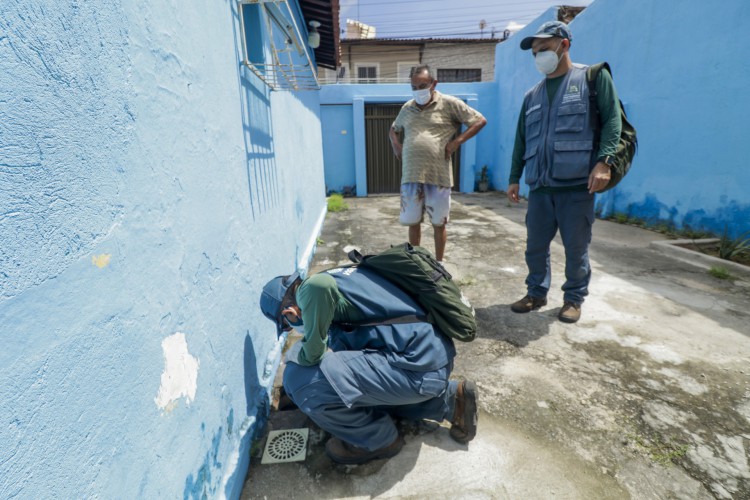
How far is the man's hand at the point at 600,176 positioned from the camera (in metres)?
2.21

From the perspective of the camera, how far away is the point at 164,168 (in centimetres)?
105

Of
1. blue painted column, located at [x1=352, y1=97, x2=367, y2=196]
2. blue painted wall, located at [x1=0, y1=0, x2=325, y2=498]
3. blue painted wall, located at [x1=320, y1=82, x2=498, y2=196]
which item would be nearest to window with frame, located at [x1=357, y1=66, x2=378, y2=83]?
blue painted wall, located at [x1=320, y1=82, x2=498, y2=196]

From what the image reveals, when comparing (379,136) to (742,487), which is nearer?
(742,487)

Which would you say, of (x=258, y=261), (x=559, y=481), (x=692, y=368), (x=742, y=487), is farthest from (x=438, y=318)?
(x=692, y=368)

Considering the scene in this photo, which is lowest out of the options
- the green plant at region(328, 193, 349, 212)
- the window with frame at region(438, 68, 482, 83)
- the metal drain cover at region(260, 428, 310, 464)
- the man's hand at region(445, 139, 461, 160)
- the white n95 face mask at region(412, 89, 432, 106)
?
the metal drain cover at region(260, 428, 310, 464)

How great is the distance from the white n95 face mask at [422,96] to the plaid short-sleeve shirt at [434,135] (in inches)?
2.1

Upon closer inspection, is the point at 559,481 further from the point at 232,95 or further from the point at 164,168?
the point at 232,95

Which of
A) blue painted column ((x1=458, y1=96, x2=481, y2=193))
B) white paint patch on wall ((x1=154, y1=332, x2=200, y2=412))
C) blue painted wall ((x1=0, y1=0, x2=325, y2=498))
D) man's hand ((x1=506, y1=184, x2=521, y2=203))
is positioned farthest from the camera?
blue painted column ((x1=458, y1=96, x2=481, y2=193))

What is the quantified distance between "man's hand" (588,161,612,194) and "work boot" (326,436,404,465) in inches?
72.6

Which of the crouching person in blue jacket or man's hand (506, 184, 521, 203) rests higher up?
man's hand (506, 184, 521, 203)

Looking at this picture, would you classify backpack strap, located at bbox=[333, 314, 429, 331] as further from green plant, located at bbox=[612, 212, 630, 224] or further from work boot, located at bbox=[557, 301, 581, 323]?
green plant, located at bbox=[612, 212, 630, 224]

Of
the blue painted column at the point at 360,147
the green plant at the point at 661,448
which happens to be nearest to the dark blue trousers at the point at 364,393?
the green plant at the point at 661,448

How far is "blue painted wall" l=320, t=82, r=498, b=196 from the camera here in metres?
8.86

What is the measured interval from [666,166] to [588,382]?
4.26 metres
